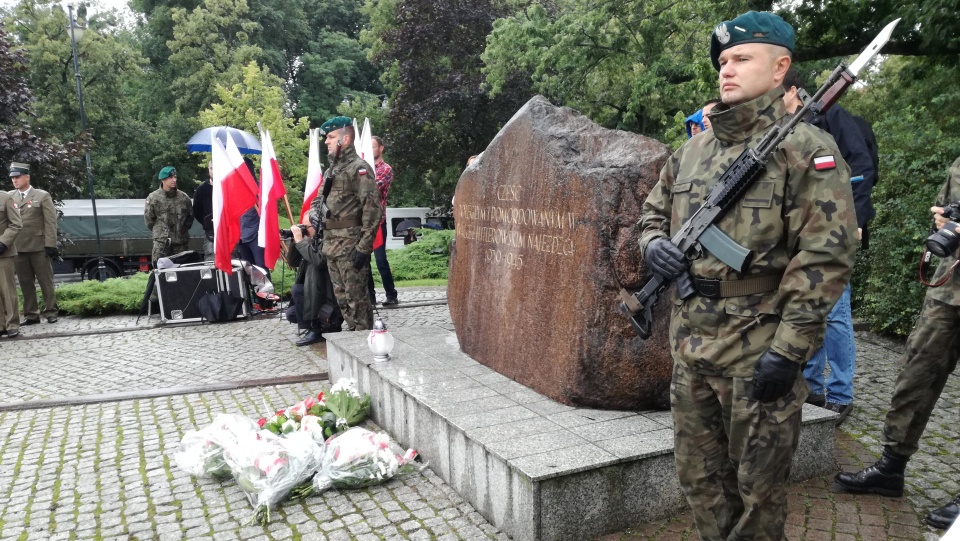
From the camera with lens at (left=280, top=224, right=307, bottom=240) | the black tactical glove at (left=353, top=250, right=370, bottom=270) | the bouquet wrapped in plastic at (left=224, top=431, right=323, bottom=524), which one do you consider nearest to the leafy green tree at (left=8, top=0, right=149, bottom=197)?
the camera with lens at (left=280, top=224, right=307, bottom=240)

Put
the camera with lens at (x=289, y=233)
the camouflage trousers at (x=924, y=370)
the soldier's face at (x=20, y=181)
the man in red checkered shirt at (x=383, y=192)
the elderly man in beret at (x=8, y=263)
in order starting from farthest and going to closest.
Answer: the soldier's face at (x=20, y=181) → the elderly man in beret at (x=8, y=263) → the man in red checkered shirt at (x=383, y=192) → the camera with lens at (x=289, y=233) → the camouflage trousers at (x=924, y=370)

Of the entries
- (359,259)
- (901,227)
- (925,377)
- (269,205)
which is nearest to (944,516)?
(925,377)

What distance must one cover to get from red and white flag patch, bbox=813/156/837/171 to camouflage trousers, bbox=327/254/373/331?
17.3 ft

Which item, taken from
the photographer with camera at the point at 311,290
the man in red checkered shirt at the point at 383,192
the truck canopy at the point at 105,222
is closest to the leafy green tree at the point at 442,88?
the truck canopy at the point at 105,222

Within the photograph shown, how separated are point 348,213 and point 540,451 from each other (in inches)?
165

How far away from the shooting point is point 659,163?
409 centimetres

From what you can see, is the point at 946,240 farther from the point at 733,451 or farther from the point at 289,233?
the point at 289,233

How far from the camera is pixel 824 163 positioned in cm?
240

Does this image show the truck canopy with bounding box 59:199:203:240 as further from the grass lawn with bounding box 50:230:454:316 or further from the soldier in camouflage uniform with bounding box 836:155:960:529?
the soldier in camouflage uniform with bounding box 836:155:960:529

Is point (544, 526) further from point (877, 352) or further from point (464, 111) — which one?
point (464, 111)

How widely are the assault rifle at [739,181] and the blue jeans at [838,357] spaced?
2305mm

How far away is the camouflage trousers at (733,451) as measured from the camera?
2520 mm

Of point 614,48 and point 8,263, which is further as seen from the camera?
point 614,48

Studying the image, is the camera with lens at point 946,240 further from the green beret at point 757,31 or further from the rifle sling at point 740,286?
the green beret at point 757,31
